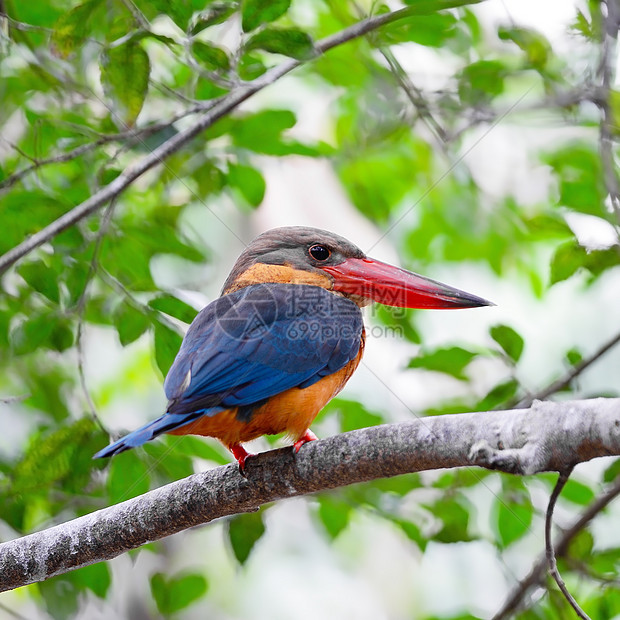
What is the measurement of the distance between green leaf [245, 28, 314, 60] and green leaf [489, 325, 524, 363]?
3.49 ft

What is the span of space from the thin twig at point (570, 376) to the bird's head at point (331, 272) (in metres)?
0.42

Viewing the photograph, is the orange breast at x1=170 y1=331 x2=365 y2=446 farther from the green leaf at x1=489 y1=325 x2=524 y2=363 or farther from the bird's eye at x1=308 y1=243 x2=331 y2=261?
the bird's eye at x1=308 y1=243 x2=331 y2=261

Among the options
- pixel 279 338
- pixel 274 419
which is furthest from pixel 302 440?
pixel 279 338

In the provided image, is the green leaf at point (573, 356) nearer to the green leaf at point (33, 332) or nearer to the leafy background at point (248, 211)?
the leafy background at point (248, 211)

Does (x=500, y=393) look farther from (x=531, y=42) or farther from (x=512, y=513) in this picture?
(x=531, y=42)

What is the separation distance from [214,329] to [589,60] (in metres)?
2.04

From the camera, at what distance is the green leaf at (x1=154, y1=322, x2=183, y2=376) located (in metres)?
2.47

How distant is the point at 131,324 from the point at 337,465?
1.04m

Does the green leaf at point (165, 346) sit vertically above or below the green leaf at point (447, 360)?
above

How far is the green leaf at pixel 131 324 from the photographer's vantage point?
8.20ft

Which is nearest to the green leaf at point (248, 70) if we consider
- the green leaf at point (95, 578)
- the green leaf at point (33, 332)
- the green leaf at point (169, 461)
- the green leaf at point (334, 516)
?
the green leaf at point (33, 332)

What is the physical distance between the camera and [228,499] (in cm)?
200

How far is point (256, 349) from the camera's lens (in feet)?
7.39

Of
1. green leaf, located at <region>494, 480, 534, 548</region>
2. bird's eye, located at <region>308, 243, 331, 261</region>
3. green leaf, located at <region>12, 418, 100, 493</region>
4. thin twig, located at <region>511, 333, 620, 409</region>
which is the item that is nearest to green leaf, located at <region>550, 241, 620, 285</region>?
thin twig, located at <region>511, 333, 620, 409</region>
